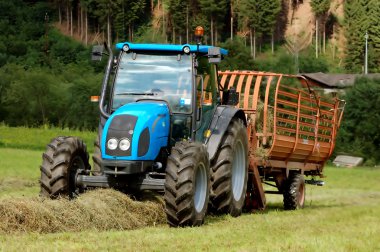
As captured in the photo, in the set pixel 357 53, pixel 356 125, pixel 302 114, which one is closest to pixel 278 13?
pixel 357 53

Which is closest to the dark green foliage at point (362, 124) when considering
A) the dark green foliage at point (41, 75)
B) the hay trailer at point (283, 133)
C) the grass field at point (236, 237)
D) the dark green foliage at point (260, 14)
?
the dark green foliage at point (41, 75)

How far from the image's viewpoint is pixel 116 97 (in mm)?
12570

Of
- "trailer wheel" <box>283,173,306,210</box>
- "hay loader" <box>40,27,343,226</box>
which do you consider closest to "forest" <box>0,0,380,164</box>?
"trailer wheel" <box>283,173,306,210</box>

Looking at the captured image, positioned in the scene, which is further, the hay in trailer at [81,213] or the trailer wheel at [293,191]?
the trailer wheel at [293,191]

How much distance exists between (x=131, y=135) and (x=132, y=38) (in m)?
108

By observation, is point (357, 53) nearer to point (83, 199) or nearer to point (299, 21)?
point (299, 21)

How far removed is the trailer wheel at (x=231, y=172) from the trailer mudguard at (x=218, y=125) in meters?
0.17

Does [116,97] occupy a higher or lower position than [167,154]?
higher

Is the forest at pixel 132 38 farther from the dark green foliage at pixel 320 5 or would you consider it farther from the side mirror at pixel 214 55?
the side mirror at pixel 214 55

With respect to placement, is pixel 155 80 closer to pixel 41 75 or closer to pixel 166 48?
pixel 166 48

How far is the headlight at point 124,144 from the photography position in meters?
11.0

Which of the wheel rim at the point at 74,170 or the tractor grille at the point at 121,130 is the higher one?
the tractor grille at the point at 121,130

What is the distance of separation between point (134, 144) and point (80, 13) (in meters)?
121

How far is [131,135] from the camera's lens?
1102 cm
